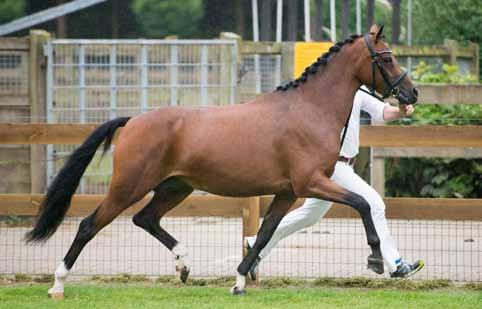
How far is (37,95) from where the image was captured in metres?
12.8

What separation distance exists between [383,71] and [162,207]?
1916 mm

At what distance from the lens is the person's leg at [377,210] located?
7434mm

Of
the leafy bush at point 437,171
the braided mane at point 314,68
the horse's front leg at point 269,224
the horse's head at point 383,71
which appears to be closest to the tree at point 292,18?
the leafy bush at point 437,171

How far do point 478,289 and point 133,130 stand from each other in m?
2.79

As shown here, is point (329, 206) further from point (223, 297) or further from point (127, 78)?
point (127, 78)

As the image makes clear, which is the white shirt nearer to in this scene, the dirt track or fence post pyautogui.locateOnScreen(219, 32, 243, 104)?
the dirt track

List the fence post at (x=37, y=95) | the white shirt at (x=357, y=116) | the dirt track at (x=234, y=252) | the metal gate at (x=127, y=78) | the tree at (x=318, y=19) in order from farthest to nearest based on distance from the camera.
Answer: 1. the tree at (x=318, y=19)
2. the metal gate at (x=127, y=78)
3. the fence post at (x=37, y=95)
4. the dirt track at (x=234, y=252)
5. the white shirt at (x=357, y=116)

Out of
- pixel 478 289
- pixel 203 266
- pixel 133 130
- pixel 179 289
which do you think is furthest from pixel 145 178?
pixel 478 289

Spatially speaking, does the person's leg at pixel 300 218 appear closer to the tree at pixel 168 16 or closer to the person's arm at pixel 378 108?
the person's arm at pixel 378 108

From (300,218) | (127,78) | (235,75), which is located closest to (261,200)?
Result: (300,218)

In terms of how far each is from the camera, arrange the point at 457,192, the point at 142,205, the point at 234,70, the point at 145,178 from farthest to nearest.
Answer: the point at 234,70, the point at 457,192, the point at 142,205, the point at 145,178

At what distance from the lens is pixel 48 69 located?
1284 cm

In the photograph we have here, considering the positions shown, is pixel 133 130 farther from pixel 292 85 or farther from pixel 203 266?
pixel 203 266

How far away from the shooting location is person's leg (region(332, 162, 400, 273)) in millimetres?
7434
